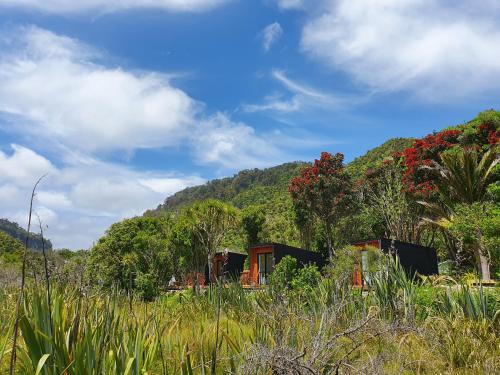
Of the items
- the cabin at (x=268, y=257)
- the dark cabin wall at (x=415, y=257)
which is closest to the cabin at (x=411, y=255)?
the dark cabin wall at (x=415, y=257)

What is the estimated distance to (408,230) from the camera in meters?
27.1

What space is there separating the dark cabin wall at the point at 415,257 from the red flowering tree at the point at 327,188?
7381 millimetres

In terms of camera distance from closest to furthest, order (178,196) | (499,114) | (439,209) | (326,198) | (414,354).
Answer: (414,354) → (439,209) → (499,114) → (326,198) → (178,196)

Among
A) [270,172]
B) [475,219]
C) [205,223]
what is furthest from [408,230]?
[270,172]

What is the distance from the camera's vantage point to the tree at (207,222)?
86.2 feet

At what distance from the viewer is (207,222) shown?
27.0 m

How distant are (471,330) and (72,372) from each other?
6092 mm

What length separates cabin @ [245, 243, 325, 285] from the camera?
2528 cm

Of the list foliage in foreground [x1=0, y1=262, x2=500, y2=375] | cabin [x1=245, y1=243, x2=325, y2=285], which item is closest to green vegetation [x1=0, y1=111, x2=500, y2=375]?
foliage in foreground [x1=0, y1=262, x2=500, y2=375]

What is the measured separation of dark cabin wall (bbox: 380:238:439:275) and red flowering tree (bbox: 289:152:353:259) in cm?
738

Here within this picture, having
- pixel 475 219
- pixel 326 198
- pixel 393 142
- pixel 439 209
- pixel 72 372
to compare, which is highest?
pixel 393 142

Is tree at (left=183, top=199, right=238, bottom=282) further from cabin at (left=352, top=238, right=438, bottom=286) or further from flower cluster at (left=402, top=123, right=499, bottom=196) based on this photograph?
flower cluster at (left=402, top=123, right=499, bottom=196)

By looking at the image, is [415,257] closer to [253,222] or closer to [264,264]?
[264,264]

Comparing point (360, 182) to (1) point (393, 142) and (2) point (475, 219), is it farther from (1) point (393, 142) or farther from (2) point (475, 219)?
(1) point (393, 142)
